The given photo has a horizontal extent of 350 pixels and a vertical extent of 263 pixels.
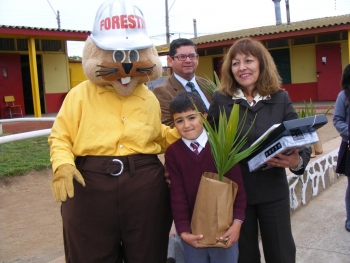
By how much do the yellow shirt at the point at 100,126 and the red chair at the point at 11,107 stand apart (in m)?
10.9

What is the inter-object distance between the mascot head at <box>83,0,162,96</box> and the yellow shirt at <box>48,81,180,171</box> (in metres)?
0.08

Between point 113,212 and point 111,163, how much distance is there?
0.26 metres

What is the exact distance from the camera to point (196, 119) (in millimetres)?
2215

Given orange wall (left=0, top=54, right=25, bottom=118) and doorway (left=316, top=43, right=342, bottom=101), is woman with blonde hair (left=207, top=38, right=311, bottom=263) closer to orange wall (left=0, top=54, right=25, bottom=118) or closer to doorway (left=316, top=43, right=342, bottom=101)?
orange wall (left=0, top=54, right=25, bottom=118)

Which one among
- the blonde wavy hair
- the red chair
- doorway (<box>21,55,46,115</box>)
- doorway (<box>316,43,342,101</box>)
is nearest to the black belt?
the blonde wavy hair

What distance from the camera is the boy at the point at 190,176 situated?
2.10 meters

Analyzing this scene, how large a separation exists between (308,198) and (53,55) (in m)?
10.9

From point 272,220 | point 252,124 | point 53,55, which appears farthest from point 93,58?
point 53,55

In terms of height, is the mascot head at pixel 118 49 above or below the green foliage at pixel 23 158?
above

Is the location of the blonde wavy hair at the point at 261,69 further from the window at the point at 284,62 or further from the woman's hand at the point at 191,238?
the window at the point at 284,62

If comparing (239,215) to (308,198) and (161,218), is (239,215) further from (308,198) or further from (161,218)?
(308,198)

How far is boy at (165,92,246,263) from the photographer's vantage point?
210 centimetres

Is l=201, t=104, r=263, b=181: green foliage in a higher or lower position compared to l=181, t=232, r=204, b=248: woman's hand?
higher

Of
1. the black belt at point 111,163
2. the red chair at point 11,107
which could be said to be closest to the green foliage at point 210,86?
the black belt at point 111,163
